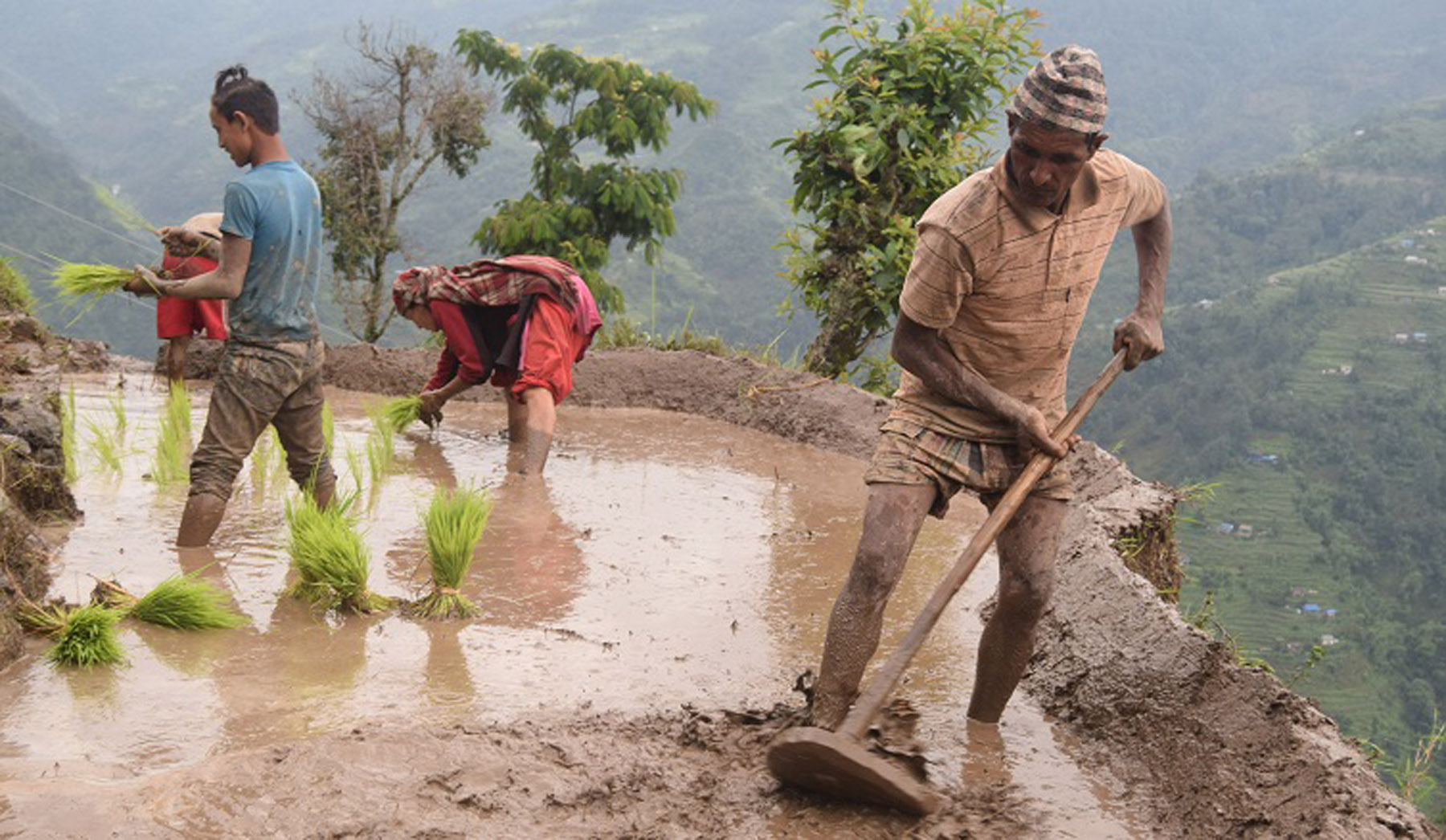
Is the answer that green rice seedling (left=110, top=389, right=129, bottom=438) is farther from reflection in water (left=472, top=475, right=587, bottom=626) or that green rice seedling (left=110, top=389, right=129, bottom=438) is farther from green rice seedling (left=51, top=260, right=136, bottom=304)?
reflection in water (left=472, top=475, right=587, bottom=626)

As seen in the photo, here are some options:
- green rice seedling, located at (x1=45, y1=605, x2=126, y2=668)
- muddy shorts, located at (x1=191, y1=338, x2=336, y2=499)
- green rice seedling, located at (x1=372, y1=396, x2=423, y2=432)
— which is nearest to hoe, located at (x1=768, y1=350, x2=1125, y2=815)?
green rice seedling, located at (x1=45, y1=605, x2=126, y2=668)

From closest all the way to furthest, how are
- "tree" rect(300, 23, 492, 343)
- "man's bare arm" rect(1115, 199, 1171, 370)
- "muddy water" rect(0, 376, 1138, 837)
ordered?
"muddy water" rect(0, 376, 1138, 837) → "man's bare arm" rect(1115, 199, 1171, 370) → "tree" rect(300, 23, 492, 343)

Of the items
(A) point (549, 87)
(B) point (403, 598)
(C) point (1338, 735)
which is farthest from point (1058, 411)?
(A) point (549, 87)

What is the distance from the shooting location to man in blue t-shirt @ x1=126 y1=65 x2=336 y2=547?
4832 mm

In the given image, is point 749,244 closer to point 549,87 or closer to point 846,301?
point 549,87

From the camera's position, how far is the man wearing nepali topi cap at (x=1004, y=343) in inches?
129

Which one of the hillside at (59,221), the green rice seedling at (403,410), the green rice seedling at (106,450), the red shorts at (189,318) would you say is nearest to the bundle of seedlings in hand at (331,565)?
the green rice seedling at (106,450)

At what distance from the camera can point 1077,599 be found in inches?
188

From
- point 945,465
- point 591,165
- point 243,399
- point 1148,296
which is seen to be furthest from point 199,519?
point 591,165

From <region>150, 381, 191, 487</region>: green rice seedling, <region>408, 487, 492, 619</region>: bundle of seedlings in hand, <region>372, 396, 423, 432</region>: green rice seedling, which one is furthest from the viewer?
<region>372, 396, 423, 432</region>: green rice seedling

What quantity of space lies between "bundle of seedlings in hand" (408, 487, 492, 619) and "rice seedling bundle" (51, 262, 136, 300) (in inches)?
70.0

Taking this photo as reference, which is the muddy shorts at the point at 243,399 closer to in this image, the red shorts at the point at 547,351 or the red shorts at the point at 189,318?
the red shorts at the point at 547,351

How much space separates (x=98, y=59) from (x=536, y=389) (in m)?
138

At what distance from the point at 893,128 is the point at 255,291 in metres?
5.38
